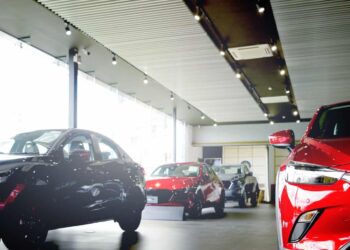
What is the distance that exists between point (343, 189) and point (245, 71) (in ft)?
34.3

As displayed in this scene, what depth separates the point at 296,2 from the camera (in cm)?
734

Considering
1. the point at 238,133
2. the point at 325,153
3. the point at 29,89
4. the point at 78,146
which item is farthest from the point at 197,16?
the point at 238,133

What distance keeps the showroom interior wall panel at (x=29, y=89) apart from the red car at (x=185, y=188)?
9.56 feet

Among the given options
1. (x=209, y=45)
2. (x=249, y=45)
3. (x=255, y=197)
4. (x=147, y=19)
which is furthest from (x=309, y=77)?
(x=147, y=19)

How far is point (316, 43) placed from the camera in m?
9.45

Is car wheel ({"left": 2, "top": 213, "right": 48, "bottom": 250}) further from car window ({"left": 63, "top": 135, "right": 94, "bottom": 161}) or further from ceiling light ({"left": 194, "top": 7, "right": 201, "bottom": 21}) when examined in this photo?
ceiling light ({"left": 194, "top": 7, "right": 201, "bottom": 21})

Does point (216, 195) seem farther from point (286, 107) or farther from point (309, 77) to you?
point (286, 107)

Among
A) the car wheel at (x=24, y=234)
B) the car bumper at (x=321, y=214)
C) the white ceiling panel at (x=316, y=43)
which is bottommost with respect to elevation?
the car wheel at (x=24, y=234)

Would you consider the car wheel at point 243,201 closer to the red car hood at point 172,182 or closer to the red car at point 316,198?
the red car hood at point 172,182

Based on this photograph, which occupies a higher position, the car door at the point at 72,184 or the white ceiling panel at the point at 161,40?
the white ceiling panel at the point at 161,40

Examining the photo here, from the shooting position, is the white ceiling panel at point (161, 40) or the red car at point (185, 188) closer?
the white ceiling panel at point (161, 40)

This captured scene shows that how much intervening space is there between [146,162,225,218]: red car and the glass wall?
292 centimetres

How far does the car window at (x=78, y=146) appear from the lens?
5.19 metres

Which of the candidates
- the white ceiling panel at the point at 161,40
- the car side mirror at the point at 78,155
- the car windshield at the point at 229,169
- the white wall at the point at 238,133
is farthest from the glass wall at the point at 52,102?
the white wall at the point at 238,133
